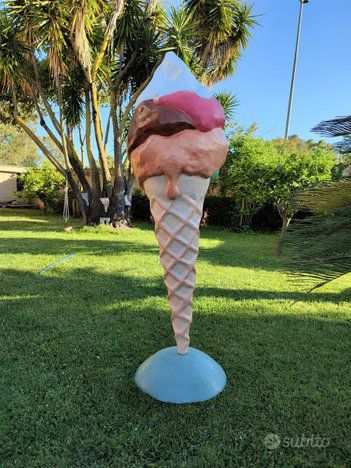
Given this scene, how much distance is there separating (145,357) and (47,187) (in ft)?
56.8

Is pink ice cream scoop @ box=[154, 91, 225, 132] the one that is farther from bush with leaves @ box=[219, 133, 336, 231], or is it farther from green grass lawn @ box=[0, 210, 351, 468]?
bush with leaves @ box=[219, 133, 336, 231]

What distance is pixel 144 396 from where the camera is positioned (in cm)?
268

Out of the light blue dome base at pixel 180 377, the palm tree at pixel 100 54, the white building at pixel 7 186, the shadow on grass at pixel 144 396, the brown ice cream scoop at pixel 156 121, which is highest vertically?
the palm tree at pixel 100 54

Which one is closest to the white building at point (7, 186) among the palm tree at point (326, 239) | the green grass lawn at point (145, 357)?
the green grass lawn at point (145, 357)

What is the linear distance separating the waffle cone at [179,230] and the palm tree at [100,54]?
8.48m

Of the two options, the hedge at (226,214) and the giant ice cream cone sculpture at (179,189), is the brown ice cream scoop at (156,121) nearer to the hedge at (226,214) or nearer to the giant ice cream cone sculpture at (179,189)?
the giant ice cream cone sculpture at (179,189)

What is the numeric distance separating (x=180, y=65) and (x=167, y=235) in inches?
46.2

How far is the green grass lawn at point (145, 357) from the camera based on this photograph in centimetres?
217

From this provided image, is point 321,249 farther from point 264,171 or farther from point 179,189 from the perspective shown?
point 264,171

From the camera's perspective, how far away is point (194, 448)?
2.17 metres

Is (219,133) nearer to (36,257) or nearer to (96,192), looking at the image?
(36,257)

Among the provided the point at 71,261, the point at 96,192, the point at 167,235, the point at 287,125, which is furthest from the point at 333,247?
the point at 287,125

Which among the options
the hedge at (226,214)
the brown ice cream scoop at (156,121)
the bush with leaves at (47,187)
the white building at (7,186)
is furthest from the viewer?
the white building at (7,186)

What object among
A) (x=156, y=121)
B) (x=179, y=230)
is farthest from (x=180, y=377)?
(x=156, y=121)
